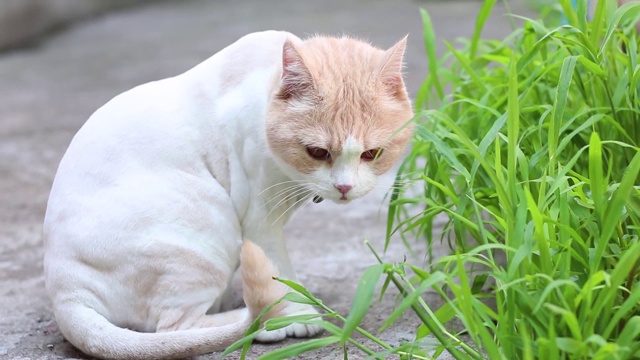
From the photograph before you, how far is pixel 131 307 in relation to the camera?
2010 mm

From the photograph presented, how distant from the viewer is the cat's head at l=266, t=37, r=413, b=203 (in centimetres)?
192

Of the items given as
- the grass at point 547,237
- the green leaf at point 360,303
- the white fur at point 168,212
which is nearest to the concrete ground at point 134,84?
the white fur at point 168,212

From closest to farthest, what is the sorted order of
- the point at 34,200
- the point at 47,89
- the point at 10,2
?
1. the point at 34,200
2. the point at 47,89
3. the point at 10,2

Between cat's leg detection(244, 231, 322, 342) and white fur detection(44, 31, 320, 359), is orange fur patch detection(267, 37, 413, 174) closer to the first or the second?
white fur detection(44, 31, 320, 359)

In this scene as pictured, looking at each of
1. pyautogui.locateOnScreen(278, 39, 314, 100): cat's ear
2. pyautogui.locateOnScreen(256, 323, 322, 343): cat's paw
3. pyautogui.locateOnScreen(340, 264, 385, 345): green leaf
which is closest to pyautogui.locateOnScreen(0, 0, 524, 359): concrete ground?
pyautogui.locateOnScreen(256, 323, 322, 343): cat's paw

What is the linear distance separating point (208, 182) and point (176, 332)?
0.40 metres

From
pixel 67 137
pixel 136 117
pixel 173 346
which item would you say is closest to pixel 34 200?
pixel 67 137

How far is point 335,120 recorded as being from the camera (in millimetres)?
1927

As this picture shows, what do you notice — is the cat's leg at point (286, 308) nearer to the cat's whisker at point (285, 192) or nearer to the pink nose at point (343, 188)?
the cat's whisker at point (285, 192)

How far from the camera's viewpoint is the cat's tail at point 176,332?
1.82m

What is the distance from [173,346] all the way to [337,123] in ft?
2.05

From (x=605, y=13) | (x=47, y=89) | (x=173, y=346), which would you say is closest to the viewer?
(x=173, y=346)

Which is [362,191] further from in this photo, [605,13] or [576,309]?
[605,13]

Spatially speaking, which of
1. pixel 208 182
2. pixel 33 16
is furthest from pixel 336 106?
pixel 33 16
